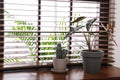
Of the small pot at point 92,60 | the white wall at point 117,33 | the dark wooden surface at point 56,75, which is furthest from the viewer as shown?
the white wall at point 117,33

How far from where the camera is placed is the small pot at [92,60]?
1.96m

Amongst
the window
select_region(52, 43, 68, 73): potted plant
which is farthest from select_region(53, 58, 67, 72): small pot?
the window

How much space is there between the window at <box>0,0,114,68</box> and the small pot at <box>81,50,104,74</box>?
26 centimetres

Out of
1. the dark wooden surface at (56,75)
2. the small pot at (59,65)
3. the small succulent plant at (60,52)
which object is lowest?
the dark wooden surface at (56,75)

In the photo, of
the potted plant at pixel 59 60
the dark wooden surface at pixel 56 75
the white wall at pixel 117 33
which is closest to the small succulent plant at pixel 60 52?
the potted plant at pixel 59 60

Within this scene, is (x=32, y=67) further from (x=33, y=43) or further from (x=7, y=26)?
(x=7, y=26)

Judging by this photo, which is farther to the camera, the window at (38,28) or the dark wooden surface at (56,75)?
the window at (38,28)

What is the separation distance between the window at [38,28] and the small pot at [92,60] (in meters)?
0.26

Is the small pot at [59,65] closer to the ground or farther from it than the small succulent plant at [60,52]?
closer to the ground

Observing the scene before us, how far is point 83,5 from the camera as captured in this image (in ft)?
7.47

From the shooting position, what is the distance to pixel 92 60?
198 centimetres

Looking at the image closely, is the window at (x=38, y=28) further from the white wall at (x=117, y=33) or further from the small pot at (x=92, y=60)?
the small pot at (x=92, y=60)

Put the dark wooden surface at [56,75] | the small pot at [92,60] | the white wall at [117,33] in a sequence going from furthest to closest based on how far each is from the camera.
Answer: the white wall at [117,33] < the small pot at [92,60] < the dark wooden surface at [56,75]

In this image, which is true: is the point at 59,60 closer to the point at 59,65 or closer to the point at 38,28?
the point at 59,65
